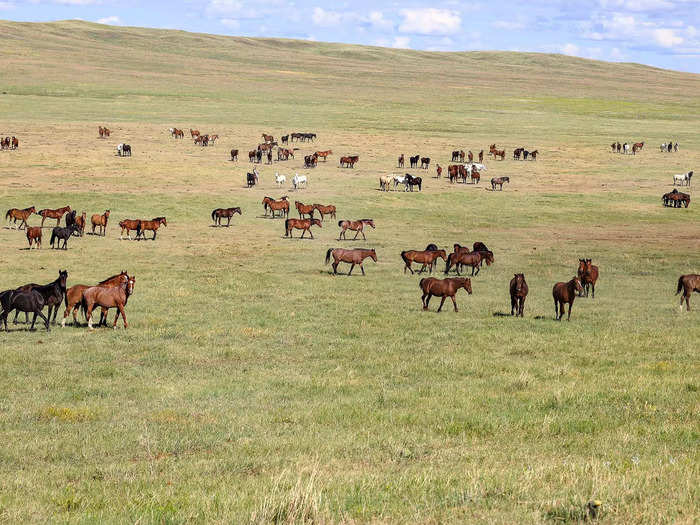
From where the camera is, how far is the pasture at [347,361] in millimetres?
7480

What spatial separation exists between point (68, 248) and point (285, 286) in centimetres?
1100

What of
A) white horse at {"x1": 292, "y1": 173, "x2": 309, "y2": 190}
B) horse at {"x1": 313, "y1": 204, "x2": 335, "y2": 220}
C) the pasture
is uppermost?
white horse at {"x1": 292, "y1": 173, "x2": 309, "y2": 190}

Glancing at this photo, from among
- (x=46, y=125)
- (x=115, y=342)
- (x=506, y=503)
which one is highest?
(x=46, y=125)

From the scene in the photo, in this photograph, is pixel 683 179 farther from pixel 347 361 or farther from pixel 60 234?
pixel 347 361

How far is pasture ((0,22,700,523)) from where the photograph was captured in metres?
7.48

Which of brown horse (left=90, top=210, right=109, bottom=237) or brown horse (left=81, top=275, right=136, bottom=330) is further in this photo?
brown horse (left=90, top=210, right=109, bottom=237)

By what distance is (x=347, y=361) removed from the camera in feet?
50.1

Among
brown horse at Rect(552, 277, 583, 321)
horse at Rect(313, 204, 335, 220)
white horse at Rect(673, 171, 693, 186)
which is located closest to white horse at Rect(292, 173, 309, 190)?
horse at Rect(313, 204, 335, 220)

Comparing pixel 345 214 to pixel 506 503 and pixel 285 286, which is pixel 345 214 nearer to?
pixel 285 286

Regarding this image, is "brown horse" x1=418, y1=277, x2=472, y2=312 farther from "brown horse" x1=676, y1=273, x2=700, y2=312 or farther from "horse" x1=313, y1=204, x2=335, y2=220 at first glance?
"horse" x1=313, y1=204, x2=335, y2=220

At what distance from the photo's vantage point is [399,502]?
6977 millimetres

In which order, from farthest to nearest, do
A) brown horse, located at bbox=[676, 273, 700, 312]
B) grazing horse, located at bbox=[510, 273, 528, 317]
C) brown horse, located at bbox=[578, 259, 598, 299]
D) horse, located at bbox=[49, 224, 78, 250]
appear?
1. horse, located at bbox=[49, 224, 78, 250]
2. brown horse, located at bbox=[578, 259, 598, 299]
3. brown horse, located at bbox=[676, 273, 700, 312]
4. grazing horse, located at bbox=[510, 273, 528, 317]

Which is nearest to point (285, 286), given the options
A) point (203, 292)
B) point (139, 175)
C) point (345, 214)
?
point (203, 292)

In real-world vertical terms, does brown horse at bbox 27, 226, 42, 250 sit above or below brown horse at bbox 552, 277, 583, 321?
below
